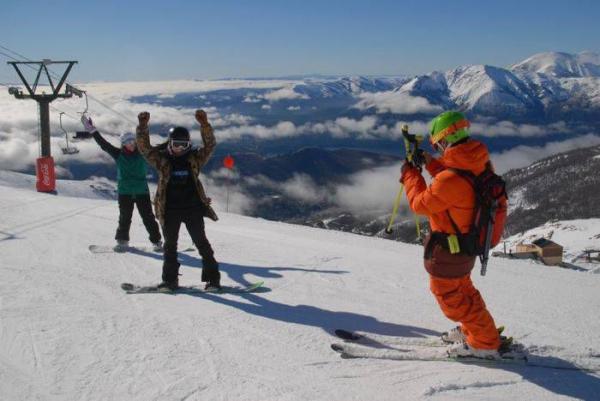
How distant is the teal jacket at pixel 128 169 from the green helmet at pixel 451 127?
5.42 m

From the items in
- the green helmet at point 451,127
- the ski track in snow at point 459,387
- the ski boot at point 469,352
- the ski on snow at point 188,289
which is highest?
the green helmet at point 451,127

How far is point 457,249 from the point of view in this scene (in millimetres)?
3787

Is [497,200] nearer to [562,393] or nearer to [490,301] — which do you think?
[562,393]

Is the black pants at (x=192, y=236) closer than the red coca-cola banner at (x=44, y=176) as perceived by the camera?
Yes

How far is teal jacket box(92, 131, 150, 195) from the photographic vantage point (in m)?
7.88

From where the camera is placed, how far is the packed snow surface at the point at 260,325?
11.4 feet

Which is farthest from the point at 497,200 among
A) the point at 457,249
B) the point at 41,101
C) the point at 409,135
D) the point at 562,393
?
the point at 41,101

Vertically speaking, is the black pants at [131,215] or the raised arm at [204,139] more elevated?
the raised arm at [204,139]

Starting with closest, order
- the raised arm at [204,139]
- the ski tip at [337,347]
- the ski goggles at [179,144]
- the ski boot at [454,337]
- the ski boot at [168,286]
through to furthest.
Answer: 1. the ski tip at [337,347]
2. the ski boot at [454,337]
3. the ski goggles at [179,144]
4. the raised arm at [204,139]
5. the ski boot at [168,286]

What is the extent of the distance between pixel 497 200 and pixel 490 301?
8.29 ft

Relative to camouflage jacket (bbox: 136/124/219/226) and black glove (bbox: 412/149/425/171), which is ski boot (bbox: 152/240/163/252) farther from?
black glove (bbox: 412/149/425/171)

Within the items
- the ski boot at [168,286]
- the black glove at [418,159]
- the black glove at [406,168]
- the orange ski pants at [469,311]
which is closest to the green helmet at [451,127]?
the black glove at [418,159]

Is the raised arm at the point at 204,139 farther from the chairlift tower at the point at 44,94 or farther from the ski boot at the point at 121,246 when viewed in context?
the chairlift tower at the point at 44,94

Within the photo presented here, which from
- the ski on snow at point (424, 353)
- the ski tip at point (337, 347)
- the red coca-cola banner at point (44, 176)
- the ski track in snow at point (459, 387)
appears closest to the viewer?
the ski track in snow at point (459, 387)
